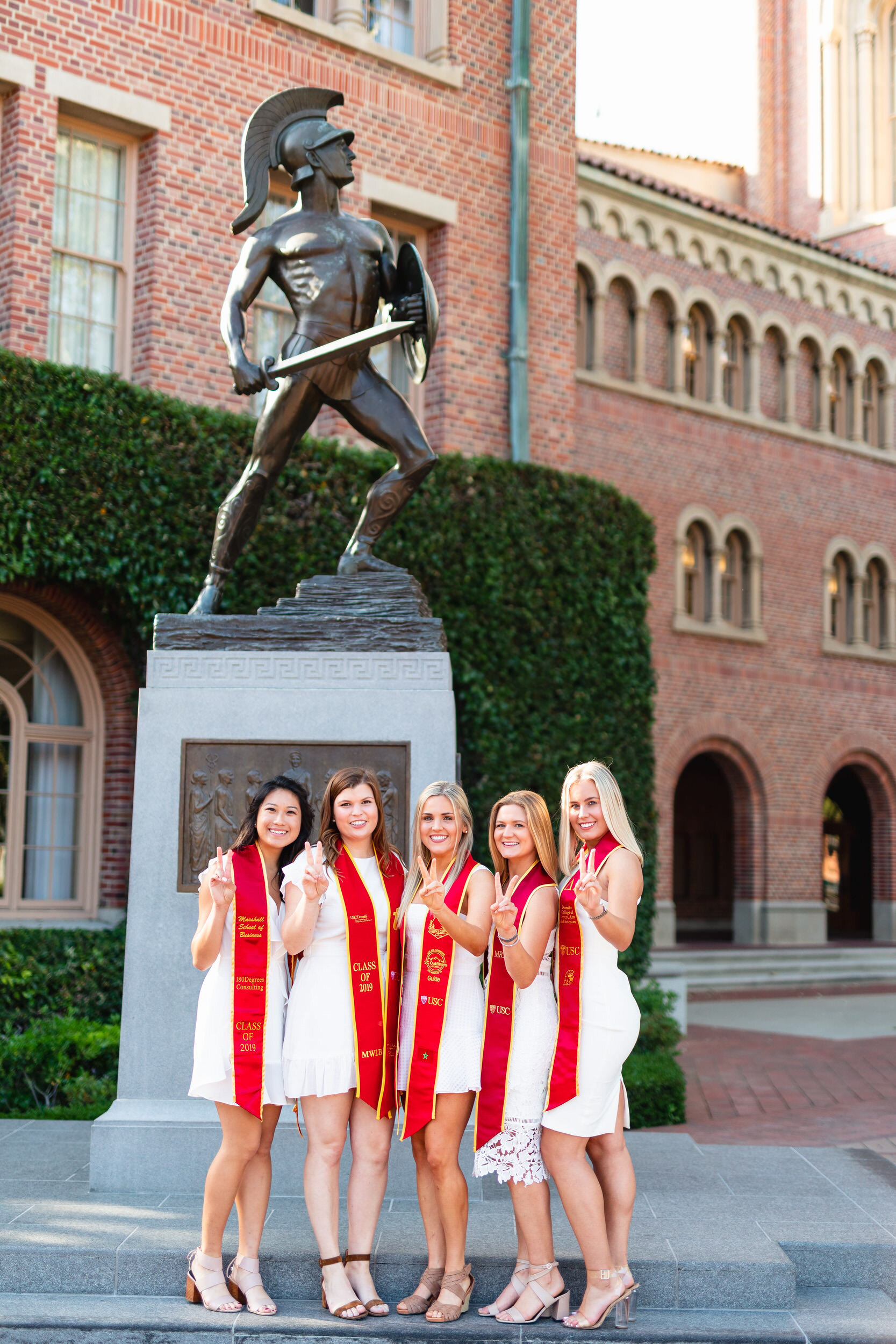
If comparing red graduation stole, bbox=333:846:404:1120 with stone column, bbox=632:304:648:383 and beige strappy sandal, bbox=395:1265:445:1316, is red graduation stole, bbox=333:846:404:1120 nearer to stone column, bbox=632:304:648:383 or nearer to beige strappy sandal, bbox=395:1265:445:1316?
beige strappy sandal, bbox=395:1265:445:1316

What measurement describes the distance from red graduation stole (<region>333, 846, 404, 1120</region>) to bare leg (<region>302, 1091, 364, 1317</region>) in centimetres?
11

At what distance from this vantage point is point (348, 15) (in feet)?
44.2

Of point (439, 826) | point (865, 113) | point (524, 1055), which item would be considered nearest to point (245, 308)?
point (439, 826)

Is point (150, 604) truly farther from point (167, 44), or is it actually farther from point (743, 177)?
point (743, 177)

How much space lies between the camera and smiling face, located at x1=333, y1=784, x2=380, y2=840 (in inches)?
180

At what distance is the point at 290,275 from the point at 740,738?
1495 centimetres

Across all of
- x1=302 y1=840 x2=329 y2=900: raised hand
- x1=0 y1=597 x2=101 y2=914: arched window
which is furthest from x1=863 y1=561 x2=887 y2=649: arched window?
x1=302 y1=840 x2=329 y2=900: raised hand

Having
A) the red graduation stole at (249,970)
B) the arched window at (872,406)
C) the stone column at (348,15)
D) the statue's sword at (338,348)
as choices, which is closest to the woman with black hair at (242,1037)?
the red graduation stole at (249,970)

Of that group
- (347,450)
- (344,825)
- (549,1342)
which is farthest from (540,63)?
(549,1342)

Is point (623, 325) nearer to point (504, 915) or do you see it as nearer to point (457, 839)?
point (457, 839)

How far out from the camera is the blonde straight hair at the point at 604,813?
4473 millimetres

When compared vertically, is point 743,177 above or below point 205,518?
above

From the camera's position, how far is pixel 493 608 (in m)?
12.6

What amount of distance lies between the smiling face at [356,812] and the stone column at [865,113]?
948 inches
